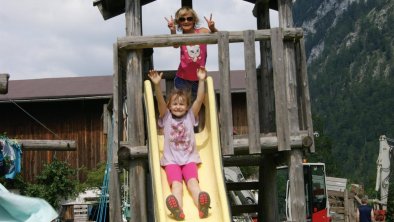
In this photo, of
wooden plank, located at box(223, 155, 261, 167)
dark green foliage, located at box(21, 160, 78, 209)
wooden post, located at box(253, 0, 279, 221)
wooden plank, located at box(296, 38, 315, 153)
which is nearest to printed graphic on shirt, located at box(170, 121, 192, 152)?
wooden plank, located at box(296, 38, 315, 153)

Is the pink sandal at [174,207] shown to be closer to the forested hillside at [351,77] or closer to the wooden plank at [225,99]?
the wooden plank at [225,99]

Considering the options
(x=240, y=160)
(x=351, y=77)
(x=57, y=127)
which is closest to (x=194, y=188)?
Result: (x=240, y=160)

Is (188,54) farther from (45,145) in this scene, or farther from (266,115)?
(45,145)

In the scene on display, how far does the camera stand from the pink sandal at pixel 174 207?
277 inches

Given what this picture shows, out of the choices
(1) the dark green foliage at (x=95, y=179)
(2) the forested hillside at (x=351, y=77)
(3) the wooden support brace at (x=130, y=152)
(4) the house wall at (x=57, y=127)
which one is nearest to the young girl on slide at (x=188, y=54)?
(3) the wooden support brace at (x=130, y=152)

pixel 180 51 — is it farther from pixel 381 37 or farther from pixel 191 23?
pixel 381 37

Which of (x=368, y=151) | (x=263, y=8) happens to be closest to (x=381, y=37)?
→ (x=368, y=151)

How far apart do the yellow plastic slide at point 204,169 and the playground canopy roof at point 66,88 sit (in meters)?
20.0

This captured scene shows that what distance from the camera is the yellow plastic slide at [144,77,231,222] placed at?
281 inches

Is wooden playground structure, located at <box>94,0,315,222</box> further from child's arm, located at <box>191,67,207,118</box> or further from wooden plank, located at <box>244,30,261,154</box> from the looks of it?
child's arm, located at <box>191,67,207,118</box>

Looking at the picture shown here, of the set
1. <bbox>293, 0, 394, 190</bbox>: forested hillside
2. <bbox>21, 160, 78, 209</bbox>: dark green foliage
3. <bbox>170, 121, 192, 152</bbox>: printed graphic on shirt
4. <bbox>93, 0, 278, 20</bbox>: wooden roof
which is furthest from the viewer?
<bbox>293, 0, 394, 190</bbox>: forested hillside

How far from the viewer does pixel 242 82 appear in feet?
104

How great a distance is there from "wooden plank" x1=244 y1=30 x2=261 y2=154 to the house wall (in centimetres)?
2318

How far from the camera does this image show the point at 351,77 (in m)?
134
